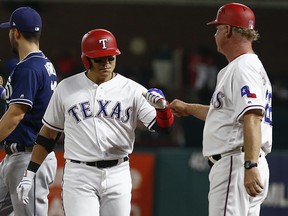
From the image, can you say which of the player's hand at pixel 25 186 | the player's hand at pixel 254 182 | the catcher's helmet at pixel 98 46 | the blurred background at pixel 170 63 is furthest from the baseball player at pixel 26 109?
the blurred background at pixel 170 63

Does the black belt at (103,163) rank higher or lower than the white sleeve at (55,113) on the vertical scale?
lower

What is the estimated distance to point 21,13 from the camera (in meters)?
6.68

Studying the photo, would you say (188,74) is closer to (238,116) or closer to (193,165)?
(193,165)

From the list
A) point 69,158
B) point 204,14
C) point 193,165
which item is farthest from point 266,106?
point 204,14

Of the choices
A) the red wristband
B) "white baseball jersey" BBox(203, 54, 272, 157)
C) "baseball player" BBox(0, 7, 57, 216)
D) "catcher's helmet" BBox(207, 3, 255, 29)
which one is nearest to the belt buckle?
"baseball player" BBox(0, 7, 57, 216)

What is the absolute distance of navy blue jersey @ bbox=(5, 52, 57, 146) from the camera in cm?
635

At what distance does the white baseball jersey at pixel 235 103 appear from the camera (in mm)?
5266

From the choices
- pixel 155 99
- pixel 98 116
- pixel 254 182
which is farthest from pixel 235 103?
pixel 98 116

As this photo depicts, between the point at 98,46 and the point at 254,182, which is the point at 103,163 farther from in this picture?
the point at 254,182

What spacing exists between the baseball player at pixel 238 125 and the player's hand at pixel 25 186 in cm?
140

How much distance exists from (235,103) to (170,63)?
13075mm

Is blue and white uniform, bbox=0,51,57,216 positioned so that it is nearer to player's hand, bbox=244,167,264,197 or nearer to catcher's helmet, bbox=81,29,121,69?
catcher's helmet, bbox=81,29,121,69

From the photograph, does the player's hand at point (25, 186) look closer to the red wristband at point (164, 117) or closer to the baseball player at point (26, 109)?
the baseball player at point (26, 109)

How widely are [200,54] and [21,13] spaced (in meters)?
11.3
